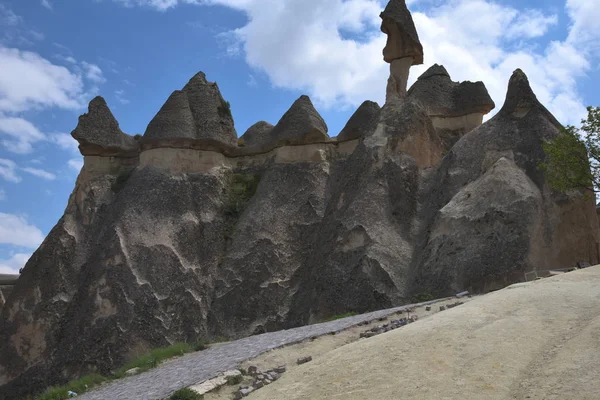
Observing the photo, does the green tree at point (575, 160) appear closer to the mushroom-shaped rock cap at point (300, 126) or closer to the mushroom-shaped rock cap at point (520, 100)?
the mushroom-shaped rock cap at point (520, 100)

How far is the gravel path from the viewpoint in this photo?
9453 millimetres

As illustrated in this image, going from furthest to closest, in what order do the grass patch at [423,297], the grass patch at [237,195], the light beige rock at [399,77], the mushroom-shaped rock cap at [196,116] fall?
the mushroom-shaped rock cap at [196,116] < the grass patch at [237,195] < the light beige rock at [399,77] < the grass patch at [423,297]

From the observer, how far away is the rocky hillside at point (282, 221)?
15883 millimetres

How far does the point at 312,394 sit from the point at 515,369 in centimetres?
209

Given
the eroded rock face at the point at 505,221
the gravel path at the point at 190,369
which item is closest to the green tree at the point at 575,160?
A: the eroded rock face at the point at 505,221

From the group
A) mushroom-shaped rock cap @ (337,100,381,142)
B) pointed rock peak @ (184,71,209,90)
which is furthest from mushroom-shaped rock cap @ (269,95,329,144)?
pointed rock peak @ (184,71,209,90)

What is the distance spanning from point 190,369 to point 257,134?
1780 centimetres

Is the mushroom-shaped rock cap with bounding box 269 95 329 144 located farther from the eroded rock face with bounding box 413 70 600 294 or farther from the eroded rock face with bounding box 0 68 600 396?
the eroded rock face with bounding box 413 70 600 294

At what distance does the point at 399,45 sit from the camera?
23.8 m

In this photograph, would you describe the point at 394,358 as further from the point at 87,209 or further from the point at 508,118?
the point at 87,209

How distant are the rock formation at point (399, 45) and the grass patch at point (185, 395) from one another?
1666 cm

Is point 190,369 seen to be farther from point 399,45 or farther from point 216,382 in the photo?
point 399,45

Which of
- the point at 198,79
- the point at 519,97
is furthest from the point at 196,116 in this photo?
the point at 519,97

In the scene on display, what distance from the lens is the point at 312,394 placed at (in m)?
7.32
